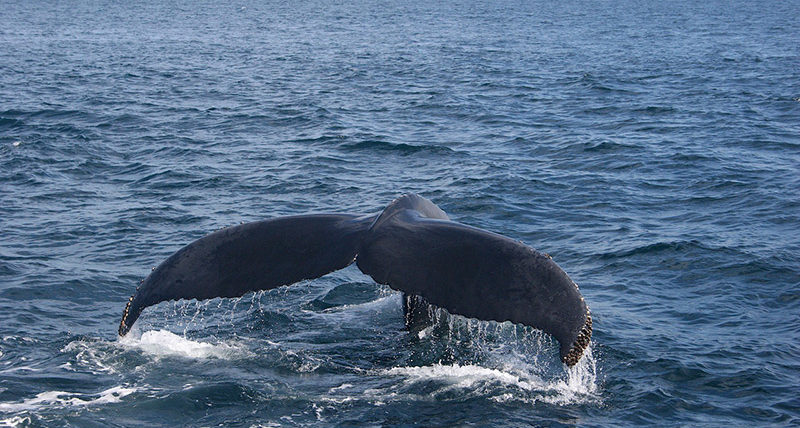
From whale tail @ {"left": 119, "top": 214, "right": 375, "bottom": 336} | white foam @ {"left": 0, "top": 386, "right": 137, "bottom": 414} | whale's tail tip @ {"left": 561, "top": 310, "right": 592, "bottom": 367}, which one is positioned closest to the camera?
whale's tail tip @ {"left": 561, "top": 310, "right": 592, "bottom": 367}

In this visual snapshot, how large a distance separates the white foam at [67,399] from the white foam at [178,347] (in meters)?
0.86

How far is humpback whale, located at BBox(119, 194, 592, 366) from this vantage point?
21.2 feet

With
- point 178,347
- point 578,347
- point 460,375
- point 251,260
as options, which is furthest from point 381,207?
point 578,347

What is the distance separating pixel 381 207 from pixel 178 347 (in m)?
6.31

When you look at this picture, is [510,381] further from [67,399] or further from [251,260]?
[67,399]

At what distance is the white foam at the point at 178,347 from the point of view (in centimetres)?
891

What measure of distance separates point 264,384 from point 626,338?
398 cm

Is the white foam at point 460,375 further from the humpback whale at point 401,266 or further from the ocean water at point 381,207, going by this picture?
the humpback whale at point 401,266

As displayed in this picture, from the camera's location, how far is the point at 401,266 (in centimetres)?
699

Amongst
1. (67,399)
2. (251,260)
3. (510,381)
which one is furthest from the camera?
(510,381)

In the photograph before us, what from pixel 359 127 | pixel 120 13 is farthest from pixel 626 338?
pixel 120 13

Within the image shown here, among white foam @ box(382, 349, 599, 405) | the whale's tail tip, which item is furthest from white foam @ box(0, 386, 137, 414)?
the whale's tail tip

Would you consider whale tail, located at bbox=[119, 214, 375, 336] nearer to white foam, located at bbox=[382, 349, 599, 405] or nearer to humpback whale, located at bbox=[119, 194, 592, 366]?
humpback whale, located at bbox=[119, 194, 592, 366]

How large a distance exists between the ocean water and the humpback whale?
1184 millimetres
